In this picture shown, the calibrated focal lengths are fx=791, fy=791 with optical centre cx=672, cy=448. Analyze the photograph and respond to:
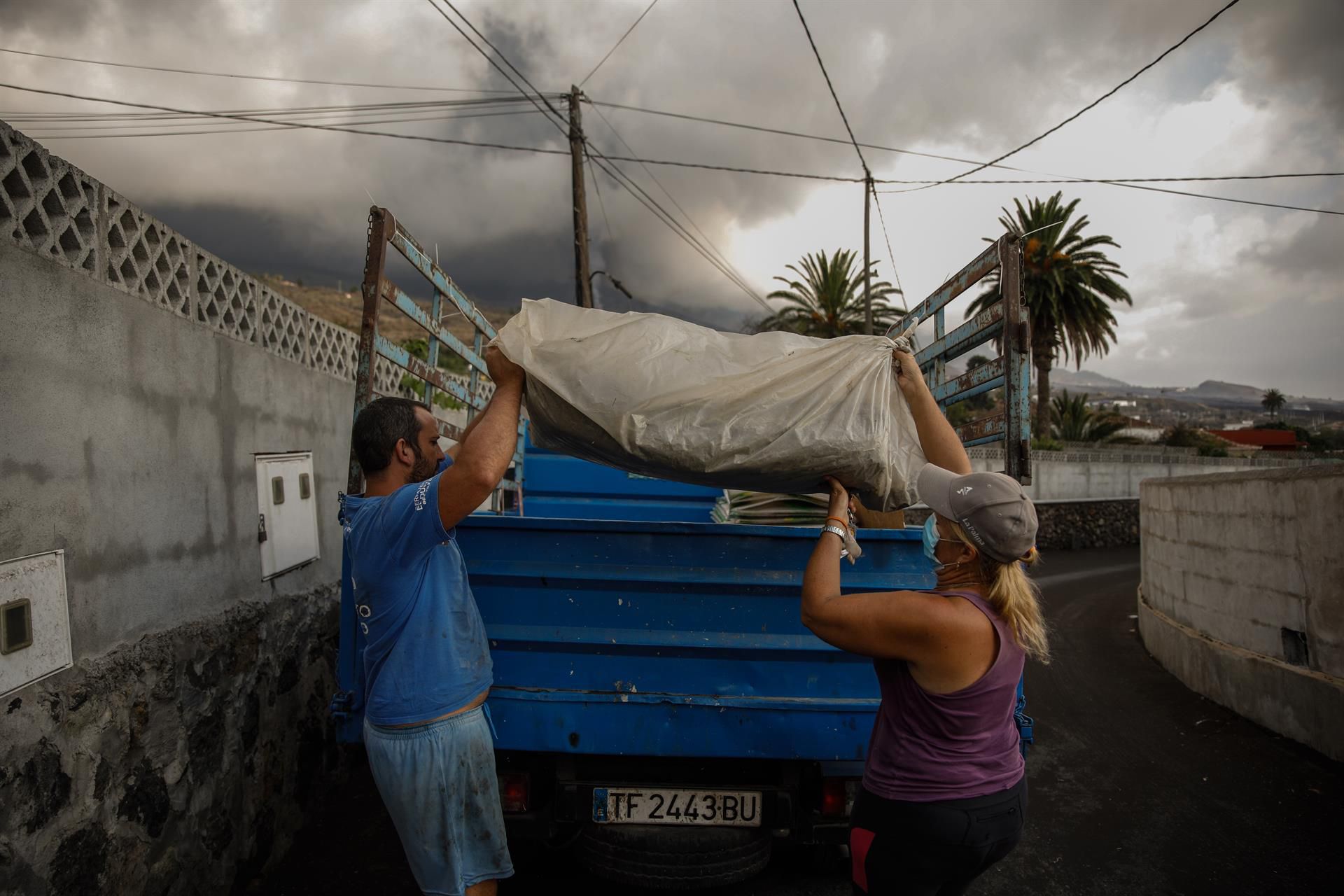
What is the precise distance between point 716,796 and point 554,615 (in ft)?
2.64

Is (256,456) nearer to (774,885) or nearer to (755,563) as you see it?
(755,563)

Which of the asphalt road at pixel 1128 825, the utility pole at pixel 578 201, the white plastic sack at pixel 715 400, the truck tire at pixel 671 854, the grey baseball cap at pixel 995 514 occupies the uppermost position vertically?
the utility pole at pixel 578 201

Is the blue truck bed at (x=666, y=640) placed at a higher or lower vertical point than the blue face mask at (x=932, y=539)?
lower

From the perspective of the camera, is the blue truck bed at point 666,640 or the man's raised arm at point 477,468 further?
the blue truck bed at point 666,640

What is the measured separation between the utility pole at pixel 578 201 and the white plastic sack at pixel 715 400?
39.4 ft

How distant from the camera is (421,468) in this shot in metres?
2.39

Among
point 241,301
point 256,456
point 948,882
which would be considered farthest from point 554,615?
point 241,301

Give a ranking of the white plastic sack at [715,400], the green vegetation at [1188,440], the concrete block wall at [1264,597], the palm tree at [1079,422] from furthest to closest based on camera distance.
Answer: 1. the green vegetation at [1188,440]
2. the palm tree at [1079,422]
3. the concrete block wall at [1264,597]
4. the white plastic sack at [715,400]

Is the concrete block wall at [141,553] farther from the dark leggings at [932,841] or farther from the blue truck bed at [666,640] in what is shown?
the dark leggings at [932,841]

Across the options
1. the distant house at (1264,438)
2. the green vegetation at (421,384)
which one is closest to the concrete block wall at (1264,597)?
the green vegetation at (421,384)

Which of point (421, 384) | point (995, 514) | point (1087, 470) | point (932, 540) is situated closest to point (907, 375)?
point (932, 540)

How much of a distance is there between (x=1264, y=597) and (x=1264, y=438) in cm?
5645

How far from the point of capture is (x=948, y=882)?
1.90m

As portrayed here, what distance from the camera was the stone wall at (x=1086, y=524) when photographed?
2080cm
